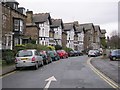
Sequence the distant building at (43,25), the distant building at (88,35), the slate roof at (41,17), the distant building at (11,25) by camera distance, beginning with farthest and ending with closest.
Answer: the distant building at (88,35)
the slate roof at (41,17)
the distant building at (43,25)
the distant building at (11,25)

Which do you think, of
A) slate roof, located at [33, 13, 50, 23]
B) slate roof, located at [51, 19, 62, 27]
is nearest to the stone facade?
slate roof, located at [51, 19, 62, 27]

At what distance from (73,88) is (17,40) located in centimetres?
3843

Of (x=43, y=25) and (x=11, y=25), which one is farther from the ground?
(x=43, y=25)

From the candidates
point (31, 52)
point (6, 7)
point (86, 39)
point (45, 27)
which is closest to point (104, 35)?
point (86, 39)

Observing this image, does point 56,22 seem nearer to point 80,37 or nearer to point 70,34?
point 70,34

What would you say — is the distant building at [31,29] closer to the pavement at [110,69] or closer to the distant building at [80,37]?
the pavement at [110,69]

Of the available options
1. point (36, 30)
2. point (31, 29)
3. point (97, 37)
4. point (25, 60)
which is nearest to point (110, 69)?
point (25, 60)

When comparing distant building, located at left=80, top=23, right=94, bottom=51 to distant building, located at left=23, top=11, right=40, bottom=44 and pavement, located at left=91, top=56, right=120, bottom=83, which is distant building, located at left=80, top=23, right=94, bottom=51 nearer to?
distant building, located at left=23, top=11, right=40, bottom=44

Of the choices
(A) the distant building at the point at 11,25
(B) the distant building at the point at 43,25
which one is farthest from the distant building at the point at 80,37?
(A) the distant building at the point at 11,25

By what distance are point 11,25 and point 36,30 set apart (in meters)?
16.1

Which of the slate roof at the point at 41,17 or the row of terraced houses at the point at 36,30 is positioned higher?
the slate roof at the point at 41,17

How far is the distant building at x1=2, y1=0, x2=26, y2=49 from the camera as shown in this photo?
43.4 metres

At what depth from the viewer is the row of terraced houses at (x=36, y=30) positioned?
45191 millimetres

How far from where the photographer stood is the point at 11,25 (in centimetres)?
4750
